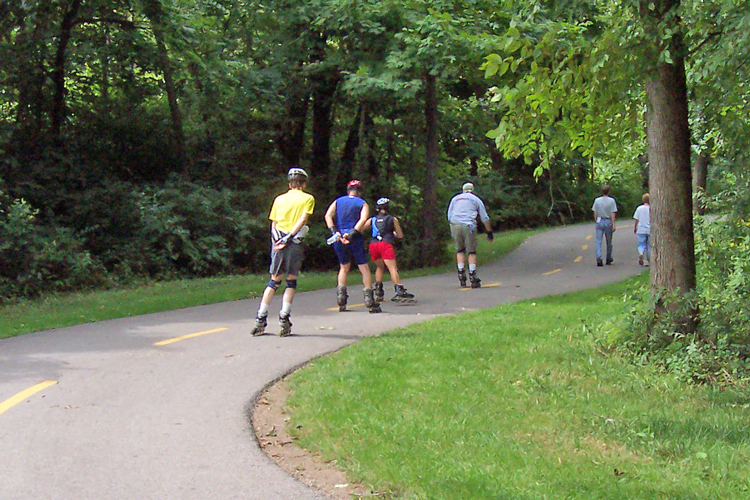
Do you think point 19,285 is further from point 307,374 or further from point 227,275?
point 307,374

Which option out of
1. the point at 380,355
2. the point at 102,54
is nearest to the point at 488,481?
the point at 380,355

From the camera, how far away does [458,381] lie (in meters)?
7.95

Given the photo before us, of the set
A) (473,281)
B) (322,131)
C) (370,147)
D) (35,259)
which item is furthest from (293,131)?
(473,281)

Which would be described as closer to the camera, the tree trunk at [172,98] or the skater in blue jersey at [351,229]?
the skater in blue jersey at [351,229]

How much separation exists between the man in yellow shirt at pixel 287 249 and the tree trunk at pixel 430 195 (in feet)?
38.7

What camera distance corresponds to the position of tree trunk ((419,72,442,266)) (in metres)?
22.5

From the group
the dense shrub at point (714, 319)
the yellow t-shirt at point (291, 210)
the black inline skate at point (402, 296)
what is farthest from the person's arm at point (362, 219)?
the dense shrub at point (714, 319)

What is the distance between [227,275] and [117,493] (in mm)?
17330

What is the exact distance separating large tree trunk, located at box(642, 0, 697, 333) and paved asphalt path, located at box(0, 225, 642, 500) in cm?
379

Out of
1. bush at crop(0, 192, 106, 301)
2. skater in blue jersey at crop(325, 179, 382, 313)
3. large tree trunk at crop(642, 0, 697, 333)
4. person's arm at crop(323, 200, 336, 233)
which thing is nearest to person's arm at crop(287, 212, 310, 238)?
person's arm at crop(323, 200, 336, 233)

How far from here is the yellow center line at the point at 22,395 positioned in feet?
24.0

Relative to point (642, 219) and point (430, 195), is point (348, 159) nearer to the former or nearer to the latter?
point (430, 195)

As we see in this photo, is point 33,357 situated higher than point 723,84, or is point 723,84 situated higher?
point 723,84

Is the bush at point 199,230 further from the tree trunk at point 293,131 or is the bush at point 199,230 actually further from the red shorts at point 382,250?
the red shorts at point 382,250
